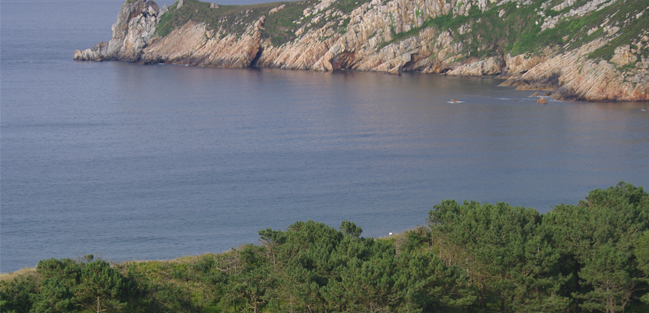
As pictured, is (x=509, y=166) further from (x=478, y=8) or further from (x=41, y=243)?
(x=478, y=8)

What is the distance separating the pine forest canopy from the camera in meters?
30.7

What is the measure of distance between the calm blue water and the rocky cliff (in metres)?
8.64

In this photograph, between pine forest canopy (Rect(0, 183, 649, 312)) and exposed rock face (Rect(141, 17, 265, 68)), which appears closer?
pine forest canopy (Rect(0, 183, 649, 312))

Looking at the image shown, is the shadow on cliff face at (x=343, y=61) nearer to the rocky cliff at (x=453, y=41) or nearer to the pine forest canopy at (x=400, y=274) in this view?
the rocky cliff at (x=453, y=41)

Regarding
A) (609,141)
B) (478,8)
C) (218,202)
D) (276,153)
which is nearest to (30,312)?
(218,202)

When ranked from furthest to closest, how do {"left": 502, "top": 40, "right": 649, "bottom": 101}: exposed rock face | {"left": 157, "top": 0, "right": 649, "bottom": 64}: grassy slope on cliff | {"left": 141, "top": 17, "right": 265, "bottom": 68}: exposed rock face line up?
{"left": 141, "top": 17, "right": 265, "bottom": 68}: exposed rock face
{"left": 157, "top": 0, "right": 649, "bottom": 64}: grassy slope on cliff
{"left": 502, "top": 40, "right": 649, "bottom": 101}: exposed rock face

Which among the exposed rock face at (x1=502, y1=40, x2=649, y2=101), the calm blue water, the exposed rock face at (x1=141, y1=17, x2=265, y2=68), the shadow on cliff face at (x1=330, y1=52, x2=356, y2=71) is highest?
the exposed rock face at (x1=141, y1=17, x2=265, y2=68)

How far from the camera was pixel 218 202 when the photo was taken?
6150 centimetres

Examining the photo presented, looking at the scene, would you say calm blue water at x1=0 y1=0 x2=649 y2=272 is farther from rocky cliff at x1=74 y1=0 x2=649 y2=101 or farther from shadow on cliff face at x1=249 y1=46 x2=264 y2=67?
shadow on cliff face at x1=249 y1=46 x2=264 y2=67

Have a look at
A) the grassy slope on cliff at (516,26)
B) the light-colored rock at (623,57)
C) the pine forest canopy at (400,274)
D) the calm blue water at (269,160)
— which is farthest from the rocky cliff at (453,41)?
the pine forest canopy at (400,274)

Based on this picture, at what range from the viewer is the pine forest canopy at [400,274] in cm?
3070

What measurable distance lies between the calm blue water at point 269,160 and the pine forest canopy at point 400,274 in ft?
48.8

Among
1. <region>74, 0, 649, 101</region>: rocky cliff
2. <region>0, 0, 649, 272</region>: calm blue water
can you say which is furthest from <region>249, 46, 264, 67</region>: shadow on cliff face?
<region>0, 0, 649, 272</region>: calm blue water

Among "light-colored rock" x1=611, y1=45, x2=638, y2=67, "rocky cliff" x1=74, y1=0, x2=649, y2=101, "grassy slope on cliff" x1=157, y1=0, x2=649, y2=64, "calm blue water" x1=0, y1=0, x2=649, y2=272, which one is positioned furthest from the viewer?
"grassy slope on cliff" x1=157, y1=0, x2=649, y2=64
